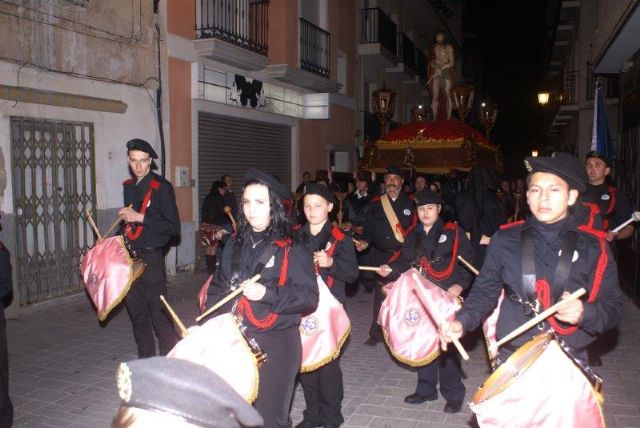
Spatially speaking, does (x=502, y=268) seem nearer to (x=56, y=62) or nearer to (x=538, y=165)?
(x=538, y=165)

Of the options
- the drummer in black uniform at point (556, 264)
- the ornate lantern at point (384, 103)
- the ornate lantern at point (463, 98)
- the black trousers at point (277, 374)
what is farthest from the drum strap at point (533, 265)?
the ornate lantern at point (463, 98)

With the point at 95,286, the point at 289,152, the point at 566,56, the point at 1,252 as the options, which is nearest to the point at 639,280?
the point at 95,286

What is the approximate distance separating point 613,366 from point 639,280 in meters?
3.42

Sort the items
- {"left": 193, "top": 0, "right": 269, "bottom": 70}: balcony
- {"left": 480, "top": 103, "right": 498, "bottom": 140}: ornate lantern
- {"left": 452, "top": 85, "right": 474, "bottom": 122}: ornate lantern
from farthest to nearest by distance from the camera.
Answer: {"left": 480, "top": 103, "right": 498, "bottom": 140}: ornate lantern
{"left": 193, "top": 0, "right": 269, "bottom": 70}: balcony
{"left": 452, "top": 85, "right": 474, "bottom": 122}: ornate lantern

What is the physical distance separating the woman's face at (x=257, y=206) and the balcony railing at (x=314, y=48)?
1372 centimetres

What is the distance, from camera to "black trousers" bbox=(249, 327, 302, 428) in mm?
3475

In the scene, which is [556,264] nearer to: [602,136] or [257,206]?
[257,206]

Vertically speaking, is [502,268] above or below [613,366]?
above

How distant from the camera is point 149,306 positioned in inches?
233

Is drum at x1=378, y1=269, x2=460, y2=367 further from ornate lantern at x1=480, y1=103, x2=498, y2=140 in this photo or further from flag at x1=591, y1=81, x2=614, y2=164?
ornate lantern at x1=480, y1=103, x2=498, y2=140

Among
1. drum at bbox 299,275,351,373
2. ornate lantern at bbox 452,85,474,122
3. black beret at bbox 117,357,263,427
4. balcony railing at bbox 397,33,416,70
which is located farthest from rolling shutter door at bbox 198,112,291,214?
black beret at bbox 117,357,263,427

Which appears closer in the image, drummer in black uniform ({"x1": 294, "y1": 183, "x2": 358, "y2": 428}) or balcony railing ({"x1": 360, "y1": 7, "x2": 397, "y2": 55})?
drummer in black uniform ({"x1": 294, "y1": 183, "x2": 358, "y2": 428})

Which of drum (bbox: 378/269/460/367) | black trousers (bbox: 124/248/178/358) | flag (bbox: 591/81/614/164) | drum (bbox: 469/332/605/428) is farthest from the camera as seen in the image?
flag (bbox: 591/81/614/164)

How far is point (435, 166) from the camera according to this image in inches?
423
